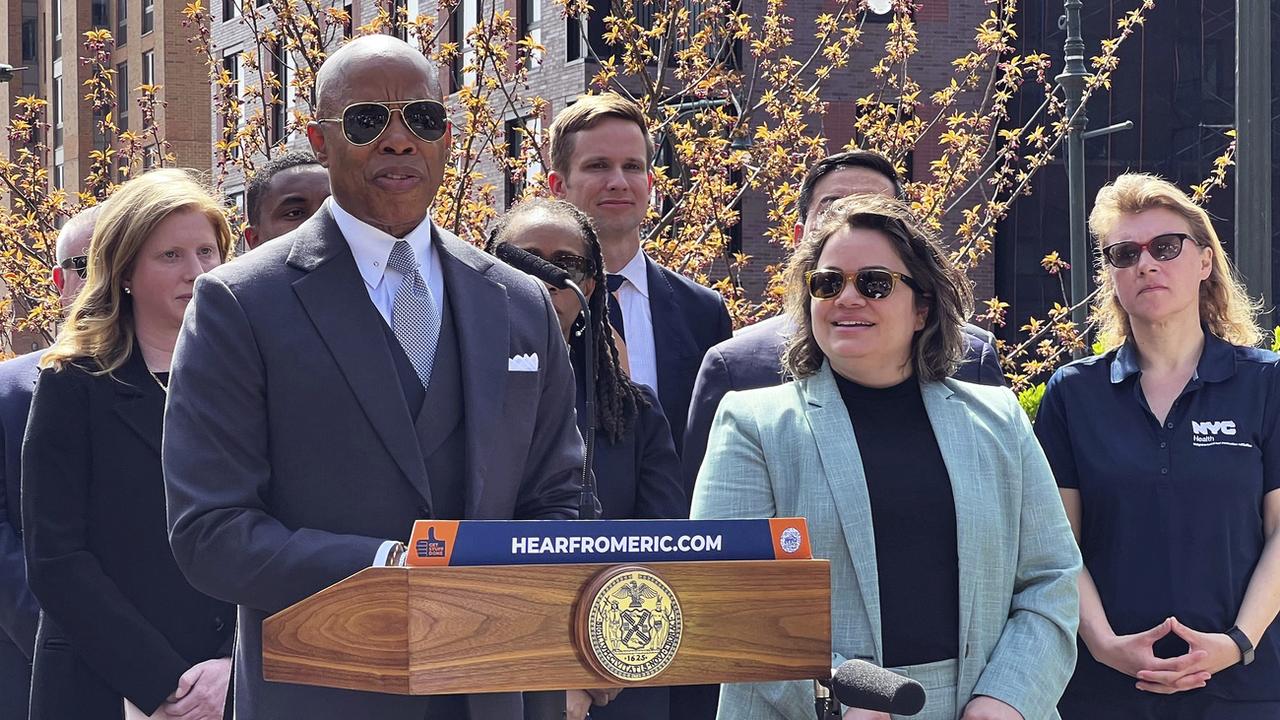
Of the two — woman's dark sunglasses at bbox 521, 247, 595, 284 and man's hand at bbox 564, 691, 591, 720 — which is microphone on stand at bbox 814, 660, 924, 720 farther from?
woman's dark sunglasses at bbox 521, 247, 595, 284

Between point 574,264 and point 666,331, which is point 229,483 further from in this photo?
point 666,331

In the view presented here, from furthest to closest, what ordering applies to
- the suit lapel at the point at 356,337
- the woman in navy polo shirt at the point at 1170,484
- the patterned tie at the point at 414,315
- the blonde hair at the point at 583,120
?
the blonde hair at the point at 583,120
the woman in navy polo shirt at the point at 1170,484
the patterned tie at the point at 414,315
the suit lapel at the point at 356,337

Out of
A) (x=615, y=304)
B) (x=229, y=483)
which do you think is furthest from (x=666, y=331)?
(x=229, y=483)

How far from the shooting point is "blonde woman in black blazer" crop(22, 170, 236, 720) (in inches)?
185

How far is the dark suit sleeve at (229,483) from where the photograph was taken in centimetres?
329

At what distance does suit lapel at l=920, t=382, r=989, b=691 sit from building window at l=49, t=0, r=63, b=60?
199ft

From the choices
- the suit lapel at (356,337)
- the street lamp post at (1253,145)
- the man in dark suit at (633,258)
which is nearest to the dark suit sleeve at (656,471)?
the man in dark suit at (633,258)

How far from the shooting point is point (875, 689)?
3229mm

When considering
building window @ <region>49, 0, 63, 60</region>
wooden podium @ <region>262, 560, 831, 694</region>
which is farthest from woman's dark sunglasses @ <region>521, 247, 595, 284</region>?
building window @ <region>49, 0, 63, 60</region>

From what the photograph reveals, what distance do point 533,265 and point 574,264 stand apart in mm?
965

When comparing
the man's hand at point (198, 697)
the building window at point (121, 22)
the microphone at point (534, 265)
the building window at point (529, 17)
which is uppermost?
the building window at point (121, 22)

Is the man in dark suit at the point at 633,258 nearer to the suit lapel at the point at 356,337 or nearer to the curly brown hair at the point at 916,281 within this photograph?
the curly brown hair at the point at 916,281

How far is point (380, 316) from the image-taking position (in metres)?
3.65

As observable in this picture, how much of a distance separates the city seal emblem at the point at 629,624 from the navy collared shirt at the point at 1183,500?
9.49ft
